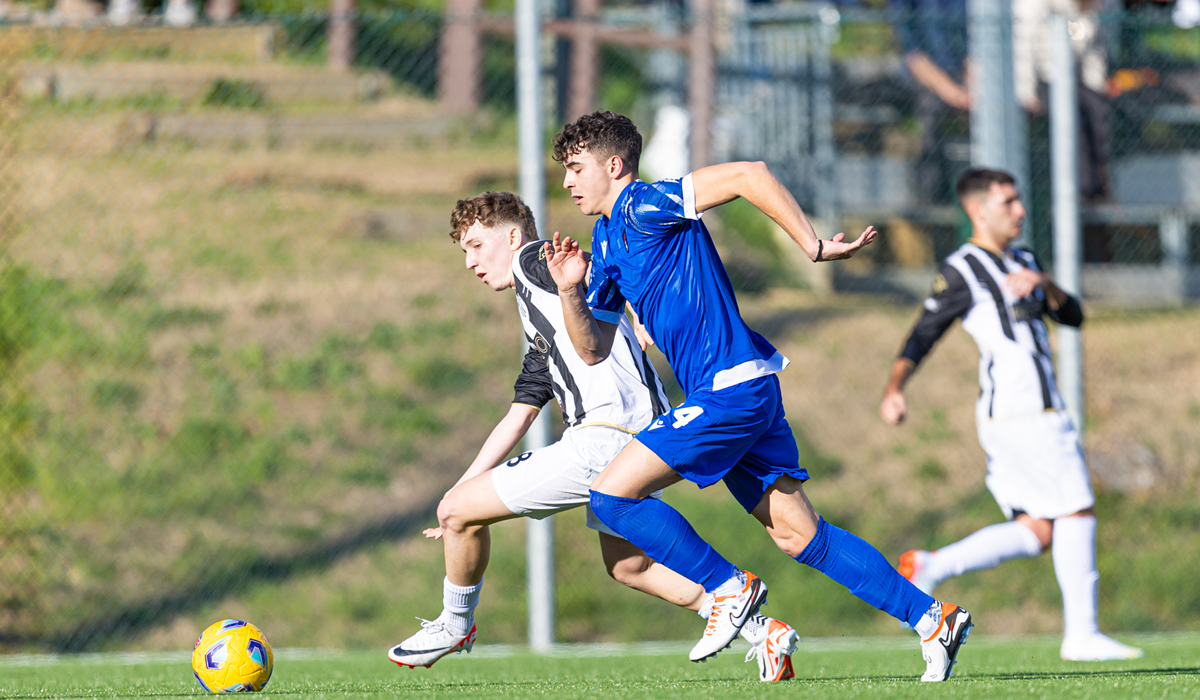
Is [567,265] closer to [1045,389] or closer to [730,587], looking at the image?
[730,587]

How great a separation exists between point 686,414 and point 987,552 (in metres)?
2.05

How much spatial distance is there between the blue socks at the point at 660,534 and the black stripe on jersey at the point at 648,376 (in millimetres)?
387

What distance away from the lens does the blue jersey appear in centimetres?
354

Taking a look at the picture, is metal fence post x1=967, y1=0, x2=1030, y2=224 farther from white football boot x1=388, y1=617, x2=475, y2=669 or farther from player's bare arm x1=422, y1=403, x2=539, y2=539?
white football boot x1=388, y1=617, x2=475, y2=669

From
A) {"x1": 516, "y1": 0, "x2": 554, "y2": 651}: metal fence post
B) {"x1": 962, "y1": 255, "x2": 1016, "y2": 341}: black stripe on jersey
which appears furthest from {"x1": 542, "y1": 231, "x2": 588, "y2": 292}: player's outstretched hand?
{"x1": 516, "y1": 0, "x2": 554, "y2": 651}: metal fence post

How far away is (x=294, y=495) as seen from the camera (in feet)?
24.8

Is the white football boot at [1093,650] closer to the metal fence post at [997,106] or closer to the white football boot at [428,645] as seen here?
the white football boot at [428,645]

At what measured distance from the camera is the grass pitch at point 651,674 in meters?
3.66

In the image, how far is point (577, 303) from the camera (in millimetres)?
3525

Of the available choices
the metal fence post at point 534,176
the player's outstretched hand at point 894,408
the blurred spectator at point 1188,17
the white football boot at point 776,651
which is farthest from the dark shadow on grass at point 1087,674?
the blurred spectator at point 1188,17

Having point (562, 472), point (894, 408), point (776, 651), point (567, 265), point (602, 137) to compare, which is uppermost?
point (602, 137)

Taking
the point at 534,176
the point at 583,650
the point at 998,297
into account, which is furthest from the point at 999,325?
the point at 583,650

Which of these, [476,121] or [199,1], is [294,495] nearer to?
[476,121]

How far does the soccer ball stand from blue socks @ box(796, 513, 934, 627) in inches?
65.7
